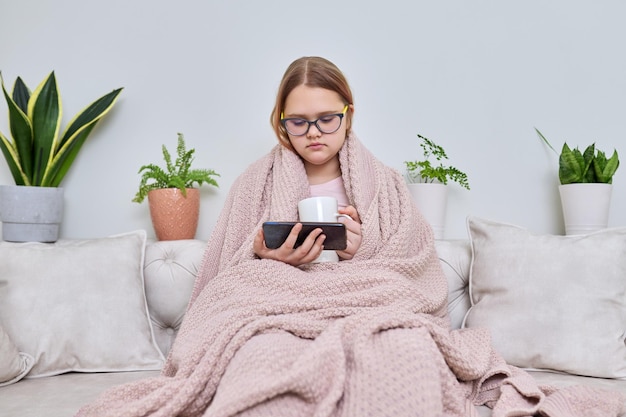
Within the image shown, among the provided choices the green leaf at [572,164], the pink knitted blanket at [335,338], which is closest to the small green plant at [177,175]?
the pink knitted blanket at [335,338]

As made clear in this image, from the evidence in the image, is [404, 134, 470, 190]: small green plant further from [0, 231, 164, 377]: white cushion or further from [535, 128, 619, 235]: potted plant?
[0, 231, 164, 377]: white cushion

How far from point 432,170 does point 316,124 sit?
608mm

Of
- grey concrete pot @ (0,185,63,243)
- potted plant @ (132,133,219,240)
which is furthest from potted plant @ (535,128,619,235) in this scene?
grey concrete pot @ (0,185,63,243)

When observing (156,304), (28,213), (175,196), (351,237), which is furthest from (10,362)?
(351,237)

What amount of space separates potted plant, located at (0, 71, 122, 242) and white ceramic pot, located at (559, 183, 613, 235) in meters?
1.65

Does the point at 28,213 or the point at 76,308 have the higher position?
the point at 28,213

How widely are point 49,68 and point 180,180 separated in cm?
79

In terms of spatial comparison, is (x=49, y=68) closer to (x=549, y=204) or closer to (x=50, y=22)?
(x=50, y=22)

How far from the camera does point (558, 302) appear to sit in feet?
4.70

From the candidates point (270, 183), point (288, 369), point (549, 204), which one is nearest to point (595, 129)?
point (549, 204)

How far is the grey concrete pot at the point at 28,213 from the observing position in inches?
→ 68.3

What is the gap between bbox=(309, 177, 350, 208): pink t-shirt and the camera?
1.52m

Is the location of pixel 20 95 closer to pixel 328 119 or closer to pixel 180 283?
pixel 180 283

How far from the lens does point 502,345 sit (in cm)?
145
